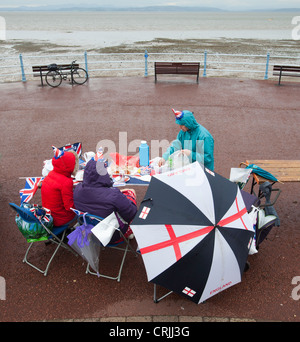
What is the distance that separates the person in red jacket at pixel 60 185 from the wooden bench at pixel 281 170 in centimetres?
247

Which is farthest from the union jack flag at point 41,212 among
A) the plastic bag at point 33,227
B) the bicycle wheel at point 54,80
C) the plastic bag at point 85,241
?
the bicycle wheel at point 54,80

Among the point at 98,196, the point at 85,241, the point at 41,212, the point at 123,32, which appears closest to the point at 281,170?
the point at 98,196

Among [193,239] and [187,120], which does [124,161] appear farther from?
[193,239]

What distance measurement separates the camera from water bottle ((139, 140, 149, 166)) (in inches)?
170

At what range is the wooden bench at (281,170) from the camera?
447 cm

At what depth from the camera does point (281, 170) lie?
473 cm

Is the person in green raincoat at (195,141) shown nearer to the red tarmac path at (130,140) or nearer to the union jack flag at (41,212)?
the red tarmac path at (130,140)

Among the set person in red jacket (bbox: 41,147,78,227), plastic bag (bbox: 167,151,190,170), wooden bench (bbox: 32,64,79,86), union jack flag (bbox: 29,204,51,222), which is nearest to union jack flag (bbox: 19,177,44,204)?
person in red jacket (bbox: 41,147,78,227)

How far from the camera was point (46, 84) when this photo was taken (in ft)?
41.7

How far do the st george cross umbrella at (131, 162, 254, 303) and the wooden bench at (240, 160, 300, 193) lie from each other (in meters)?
1.66

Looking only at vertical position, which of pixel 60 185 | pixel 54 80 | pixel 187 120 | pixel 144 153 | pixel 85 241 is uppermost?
pixel 187 120

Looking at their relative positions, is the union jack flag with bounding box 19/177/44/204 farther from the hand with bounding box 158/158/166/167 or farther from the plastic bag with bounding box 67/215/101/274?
the hand with bounding box 158/158/166/167

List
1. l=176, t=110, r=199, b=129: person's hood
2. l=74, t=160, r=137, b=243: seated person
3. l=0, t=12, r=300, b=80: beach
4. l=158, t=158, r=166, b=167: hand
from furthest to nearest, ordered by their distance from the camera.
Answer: l=0, t=12, r=300, b=80: beach → l=158, t=158, r=166, b=167: hand → l=176, t=110, r=199, b=129: person's hood → l=74, t=160, r=137, b=243: seated person

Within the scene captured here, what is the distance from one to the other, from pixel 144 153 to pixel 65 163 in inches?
44.7
